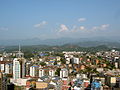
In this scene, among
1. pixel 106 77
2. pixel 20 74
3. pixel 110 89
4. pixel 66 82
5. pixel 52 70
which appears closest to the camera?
pixel 110 89

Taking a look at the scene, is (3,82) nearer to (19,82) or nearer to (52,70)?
(19,82)

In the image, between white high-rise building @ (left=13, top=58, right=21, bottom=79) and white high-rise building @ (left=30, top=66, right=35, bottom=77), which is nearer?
white high-rise building @ (left=13, top=58, right=21, bottom=79)

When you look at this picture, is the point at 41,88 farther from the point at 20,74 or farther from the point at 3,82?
the point at 20,74

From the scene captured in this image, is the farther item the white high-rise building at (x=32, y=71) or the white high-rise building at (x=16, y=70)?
the white high-rise building at (x=32, y=71)

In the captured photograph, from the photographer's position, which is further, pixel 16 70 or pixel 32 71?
pixel 32 71

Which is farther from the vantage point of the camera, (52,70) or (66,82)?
(52,70)

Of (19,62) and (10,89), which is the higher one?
(19,62)

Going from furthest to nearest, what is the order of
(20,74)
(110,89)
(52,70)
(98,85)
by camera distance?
1. (52,70)
2. (20,74)
3. (110,89)
4. (98,85)

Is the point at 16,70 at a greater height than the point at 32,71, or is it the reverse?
the point at 16,70

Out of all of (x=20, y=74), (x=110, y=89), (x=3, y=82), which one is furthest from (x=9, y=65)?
(x=110, y=89)
